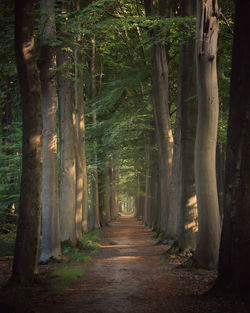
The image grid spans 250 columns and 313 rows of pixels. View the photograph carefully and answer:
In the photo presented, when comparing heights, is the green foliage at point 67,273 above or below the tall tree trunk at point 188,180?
below

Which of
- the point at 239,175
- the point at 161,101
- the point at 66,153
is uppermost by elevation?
the point at 161,101

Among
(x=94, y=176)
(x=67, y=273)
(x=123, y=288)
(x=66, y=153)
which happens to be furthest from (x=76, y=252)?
(x=94, y=176)

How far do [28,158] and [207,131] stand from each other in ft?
14.6

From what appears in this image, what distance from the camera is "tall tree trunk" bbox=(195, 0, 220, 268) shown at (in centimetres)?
882

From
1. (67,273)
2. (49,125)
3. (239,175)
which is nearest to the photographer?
(239,175)

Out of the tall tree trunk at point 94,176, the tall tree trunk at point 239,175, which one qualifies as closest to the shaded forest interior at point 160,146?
the tall tree trunk at point 239,175

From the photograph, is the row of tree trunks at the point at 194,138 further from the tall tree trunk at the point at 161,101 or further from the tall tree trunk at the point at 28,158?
the tall tree trunk at the point at 28,158

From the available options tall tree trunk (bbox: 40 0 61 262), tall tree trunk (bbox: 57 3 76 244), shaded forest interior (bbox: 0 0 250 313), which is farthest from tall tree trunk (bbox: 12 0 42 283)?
tall tree trunk (bbox: 57 3 76 244)

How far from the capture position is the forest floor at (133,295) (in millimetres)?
5770

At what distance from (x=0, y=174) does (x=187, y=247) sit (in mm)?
11820

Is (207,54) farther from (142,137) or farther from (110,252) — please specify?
(142,137)

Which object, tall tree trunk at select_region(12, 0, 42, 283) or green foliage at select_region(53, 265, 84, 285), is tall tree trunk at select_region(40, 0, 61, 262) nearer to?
green foliage at select_region(53, 265, 84, 285)

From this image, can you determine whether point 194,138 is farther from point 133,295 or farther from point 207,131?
point 133,295

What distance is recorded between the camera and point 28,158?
7523 mm
